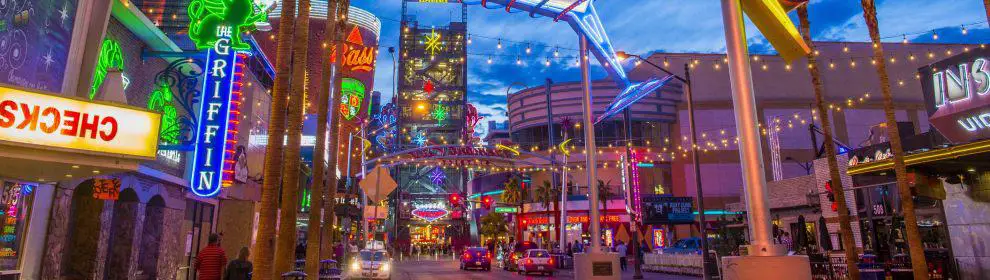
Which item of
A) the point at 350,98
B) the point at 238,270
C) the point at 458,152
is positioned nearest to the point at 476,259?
the point at 458,152

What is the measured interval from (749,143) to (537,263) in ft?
85.2

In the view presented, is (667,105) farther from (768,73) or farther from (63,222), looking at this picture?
(63,222)

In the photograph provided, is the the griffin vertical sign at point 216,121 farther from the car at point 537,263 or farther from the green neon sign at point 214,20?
the car at point 537,263

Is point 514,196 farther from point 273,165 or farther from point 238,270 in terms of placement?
point 273,165

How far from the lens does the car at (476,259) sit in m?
36.9

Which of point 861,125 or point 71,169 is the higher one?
point 861,125

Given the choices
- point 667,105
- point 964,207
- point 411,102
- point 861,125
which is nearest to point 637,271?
point 964,207

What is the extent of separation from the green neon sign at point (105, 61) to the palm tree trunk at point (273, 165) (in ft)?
16.6

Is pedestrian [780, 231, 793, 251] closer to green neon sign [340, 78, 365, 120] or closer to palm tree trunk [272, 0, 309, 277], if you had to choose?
palm tree trunk [272, 0, 309, 277]

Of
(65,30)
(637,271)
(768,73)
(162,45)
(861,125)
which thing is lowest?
(637,271)

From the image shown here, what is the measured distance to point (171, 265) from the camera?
1805cm

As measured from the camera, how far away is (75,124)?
8.33m

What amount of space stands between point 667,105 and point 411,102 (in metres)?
43.7

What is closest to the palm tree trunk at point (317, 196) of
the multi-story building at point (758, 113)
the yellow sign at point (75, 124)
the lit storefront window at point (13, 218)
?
the yellow sign at point (75, 124)
